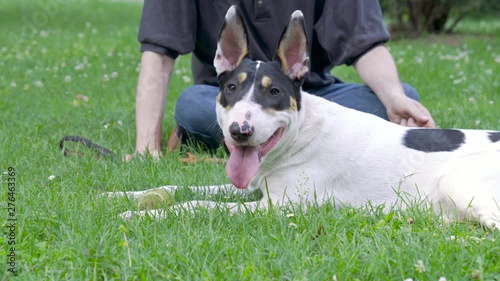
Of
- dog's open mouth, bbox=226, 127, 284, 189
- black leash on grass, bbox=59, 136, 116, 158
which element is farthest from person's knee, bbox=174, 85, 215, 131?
dog's open mouth, bbox=226, 127, 284, 189

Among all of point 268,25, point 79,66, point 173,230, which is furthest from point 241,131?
point 79,66

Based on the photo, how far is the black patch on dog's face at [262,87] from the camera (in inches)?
153

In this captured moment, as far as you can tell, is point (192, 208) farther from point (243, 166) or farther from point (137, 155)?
point (137, 155)

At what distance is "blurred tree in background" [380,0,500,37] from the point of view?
1533cm

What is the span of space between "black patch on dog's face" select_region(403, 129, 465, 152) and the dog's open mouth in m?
0.79

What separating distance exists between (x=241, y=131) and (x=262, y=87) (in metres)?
0.33

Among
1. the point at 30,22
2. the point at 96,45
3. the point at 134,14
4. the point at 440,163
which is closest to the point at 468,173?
the point at 440,163

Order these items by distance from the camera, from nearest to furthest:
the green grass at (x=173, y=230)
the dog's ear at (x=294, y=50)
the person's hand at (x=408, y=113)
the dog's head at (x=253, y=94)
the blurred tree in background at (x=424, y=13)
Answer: the green grass at (x=173, y=230) → the dog's head at (x=253, y=94) → the dog's ear at (x=294, y=50) → the person's hand at (x=408, y=113) → the blurred tree in background at (x=424, y=13)

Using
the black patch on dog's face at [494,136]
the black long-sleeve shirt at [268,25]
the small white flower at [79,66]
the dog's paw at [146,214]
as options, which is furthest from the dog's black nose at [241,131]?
the small white flower at [79,66]

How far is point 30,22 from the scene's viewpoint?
1780 cm

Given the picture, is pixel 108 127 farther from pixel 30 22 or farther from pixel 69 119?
pixel 30 22

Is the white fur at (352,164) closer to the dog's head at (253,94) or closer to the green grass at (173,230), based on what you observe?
the dog's head at (253,94)

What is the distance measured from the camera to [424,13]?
15711 mm

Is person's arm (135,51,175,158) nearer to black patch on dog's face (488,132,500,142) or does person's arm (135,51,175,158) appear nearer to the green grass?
the green grass
